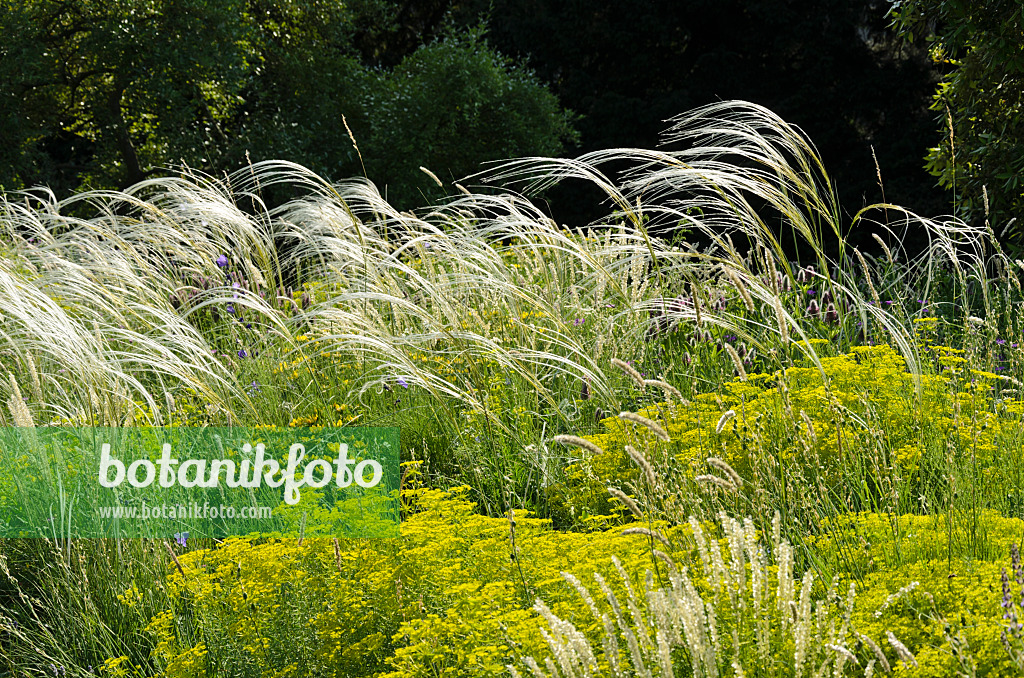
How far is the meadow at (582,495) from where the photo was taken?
1.68 meters

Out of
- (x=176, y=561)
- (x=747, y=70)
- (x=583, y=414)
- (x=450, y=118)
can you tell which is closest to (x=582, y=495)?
(x=583, y=414)

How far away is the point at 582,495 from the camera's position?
2877 millimetres

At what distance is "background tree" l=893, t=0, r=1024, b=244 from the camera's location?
5.06m

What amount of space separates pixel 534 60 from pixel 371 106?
5.18 metres

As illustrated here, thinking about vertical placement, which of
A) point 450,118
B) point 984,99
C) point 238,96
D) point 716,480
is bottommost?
point 716,480

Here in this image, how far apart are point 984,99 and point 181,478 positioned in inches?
191

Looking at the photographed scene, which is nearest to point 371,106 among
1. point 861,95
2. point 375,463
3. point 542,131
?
point 542,131

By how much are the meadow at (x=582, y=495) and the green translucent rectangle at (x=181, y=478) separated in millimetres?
89

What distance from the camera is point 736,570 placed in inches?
57.4

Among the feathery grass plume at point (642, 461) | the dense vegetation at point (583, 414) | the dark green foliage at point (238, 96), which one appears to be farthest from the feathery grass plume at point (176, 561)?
the dark green foliage at point (238, 96)

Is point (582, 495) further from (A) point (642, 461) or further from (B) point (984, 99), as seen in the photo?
(B) point (984, 99)

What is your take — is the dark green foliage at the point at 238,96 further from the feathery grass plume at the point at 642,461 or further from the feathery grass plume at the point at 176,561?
the feathery grass plume at the point at 642,461

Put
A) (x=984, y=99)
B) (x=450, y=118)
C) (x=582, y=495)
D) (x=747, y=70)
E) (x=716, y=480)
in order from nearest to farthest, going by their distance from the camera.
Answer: (x=716, y=480), (x=582, y=495), (x=984, y=99), (x=450, y=118), (x=747, y=70)

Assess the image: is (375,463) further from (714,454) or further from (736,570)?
(736,570)
